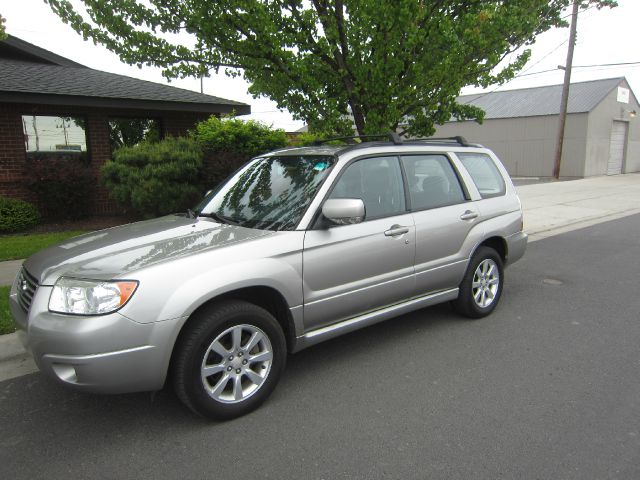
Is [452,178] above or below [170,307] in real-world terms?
above

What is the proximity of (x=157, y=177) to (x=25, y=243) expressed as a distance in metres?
2.29

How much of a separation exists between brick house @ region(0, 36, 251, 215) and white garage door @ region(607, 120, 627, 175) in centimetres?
2330

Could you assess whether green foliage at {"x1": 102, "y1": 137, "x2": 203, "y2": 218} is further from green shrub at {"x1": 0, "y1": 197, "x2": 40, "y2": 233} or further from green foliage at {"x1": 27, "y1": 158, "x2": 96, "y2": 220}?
green shrub at {"x1": 0, "y1": 197, "x2": 40, "y2": 233}

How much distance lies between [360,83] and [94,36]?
364 centimetres

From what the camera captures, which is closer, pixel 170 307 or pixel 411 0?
pixel 170 307

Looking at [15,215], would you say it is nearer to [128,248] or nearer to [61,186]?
[61,186]

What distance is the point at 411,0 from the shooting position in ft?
18.8

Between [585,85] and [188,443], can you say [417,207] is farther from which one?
[585,85]

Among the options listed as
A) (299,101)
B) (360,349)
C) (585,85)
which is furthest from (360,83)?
(585,85)

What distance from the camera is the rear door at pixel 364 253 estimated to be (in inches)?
137

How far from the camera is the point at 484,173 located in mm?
5105

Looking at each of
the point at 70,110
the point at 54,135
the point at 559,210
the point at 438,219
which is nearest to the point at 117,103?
the point at 70,110

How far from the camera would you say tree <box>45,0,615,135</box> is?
6105 millimetres

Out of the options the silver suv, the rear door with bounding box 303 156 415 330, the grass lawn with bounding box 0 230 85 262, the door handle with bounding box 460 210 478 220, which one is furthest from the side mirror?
the grass lawn with bounding box 0 230 85 262
